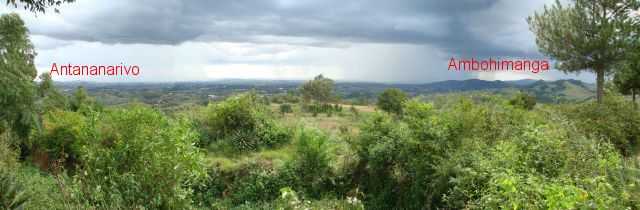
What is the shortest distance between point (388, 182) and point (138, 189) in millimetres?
7616

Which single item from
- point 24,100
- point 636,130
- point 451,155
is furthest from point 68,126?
point 636,130

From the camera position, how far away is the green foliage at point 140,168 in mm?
7461

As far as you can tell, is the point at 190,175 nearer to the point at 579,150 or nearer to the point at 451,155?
the point at 451,155

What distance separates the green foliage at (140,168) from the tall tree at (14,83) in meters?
8.34

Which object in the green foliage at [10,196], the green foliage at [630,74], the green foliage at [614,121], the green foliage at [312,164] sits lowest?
the green foliage at [312,164]

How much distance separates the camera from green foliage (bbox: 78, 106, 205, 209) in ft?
24.5

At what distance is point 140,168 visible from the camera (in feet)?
25.9

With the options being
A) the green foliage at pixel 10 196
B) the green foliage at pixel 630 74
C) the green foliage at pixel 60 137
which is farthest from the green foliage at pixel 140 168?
the green foliage at pixel 630 74

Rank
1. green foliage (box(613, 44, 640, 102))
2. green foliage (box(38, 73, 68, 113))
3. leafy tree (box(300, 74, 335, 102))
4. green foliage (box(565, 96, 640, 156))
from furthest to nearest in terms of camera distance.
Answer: leafy tree (box(300, 74, 335, 102))
green foliage (box(38, 73, 68, 113))
green foliage (box(613, 44, 640, 102))
green foliage (box(565, 96, 640, 156))

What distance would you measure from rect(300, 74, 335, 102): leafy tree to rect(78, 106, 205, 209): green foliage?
155 ft

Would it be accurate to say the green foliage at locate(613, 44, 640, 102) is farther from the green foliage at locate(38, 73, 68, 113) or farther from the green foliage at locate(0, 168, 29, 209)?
the green foliage at locate(38, 73, 68, 113)

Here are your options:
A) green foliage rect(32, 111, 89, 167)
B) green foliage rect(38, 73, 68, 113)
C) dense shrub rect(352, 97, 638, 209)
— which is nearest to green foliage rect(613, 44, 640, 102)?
dense shrub rect(352, 97, 638, 209)

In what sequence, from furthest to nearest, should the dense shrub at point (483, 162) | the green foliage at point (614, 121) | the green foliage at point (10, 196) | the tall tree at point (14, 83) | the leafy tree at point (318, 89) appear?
the leafy tree at point (318, 89) < the tall tree at point (14, 83) < the green foliage at point (614, 121) < the green foliage at point (10, 196) < the dense shrub at point (483, 162)

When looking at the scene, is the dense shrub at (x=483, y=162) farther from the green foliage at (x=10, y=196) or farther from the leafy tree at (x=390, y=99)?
A: the leafy tree at (x=390, y=99)
